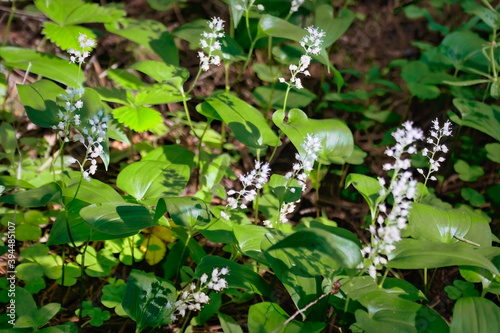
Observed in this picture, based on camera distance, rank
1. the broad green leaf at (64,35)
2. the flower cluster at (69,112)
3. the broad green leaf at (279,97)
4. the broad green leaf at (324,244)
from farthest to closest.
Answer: the broad green leaf at (279,97), the broad green leaf at (64,35), the flower cluster at (69,112), the broad green leaf at (324,244)

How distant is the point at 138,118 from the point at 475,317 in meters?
1.88

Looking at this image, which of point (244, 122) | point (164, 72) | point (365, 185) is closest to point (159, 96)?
point (164, 72)

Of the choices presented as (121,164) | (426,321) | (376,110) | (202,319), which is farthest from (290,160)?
(426,321)

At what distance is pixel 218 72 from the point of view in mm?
3816

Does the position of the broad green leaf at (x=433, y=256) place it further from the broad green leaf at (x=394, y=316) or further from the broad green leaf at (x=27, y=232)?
the broad green leaf at (x=27, y=232)

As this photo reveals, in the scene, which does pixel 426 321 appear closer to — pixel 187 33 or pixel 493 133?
pixel 493 133

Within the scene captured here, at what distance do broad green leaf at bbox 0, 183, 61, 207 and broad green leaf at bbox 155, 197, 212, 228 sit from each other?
0.46 meters

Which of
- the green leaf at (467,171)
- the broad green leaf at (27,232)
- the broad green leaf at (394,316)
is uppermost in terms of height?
the green leaf at (467,171)

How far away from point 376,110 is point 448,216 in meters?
1.81

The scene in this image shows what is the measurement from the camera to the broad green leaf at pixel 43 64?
8.23 ft

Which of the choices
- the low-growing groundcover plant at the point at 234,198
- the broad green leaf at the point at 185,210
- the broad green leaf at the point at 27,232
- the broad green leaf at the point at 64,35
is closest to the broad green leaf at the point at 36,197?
the low-growing groundcover plant at the point at 234,198

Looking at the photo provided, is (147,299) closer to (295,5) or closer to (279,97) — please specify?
(279,97)

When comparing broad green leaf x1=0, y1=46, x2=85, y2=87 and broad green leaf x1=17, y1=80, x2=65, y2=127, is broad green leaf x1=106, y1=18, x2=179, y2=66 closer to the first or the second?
broad green leaf x1=0, y1=46, x2=85, y2=87

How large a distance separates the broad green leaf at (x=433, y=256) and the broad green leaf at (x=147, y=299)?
2.95ft
